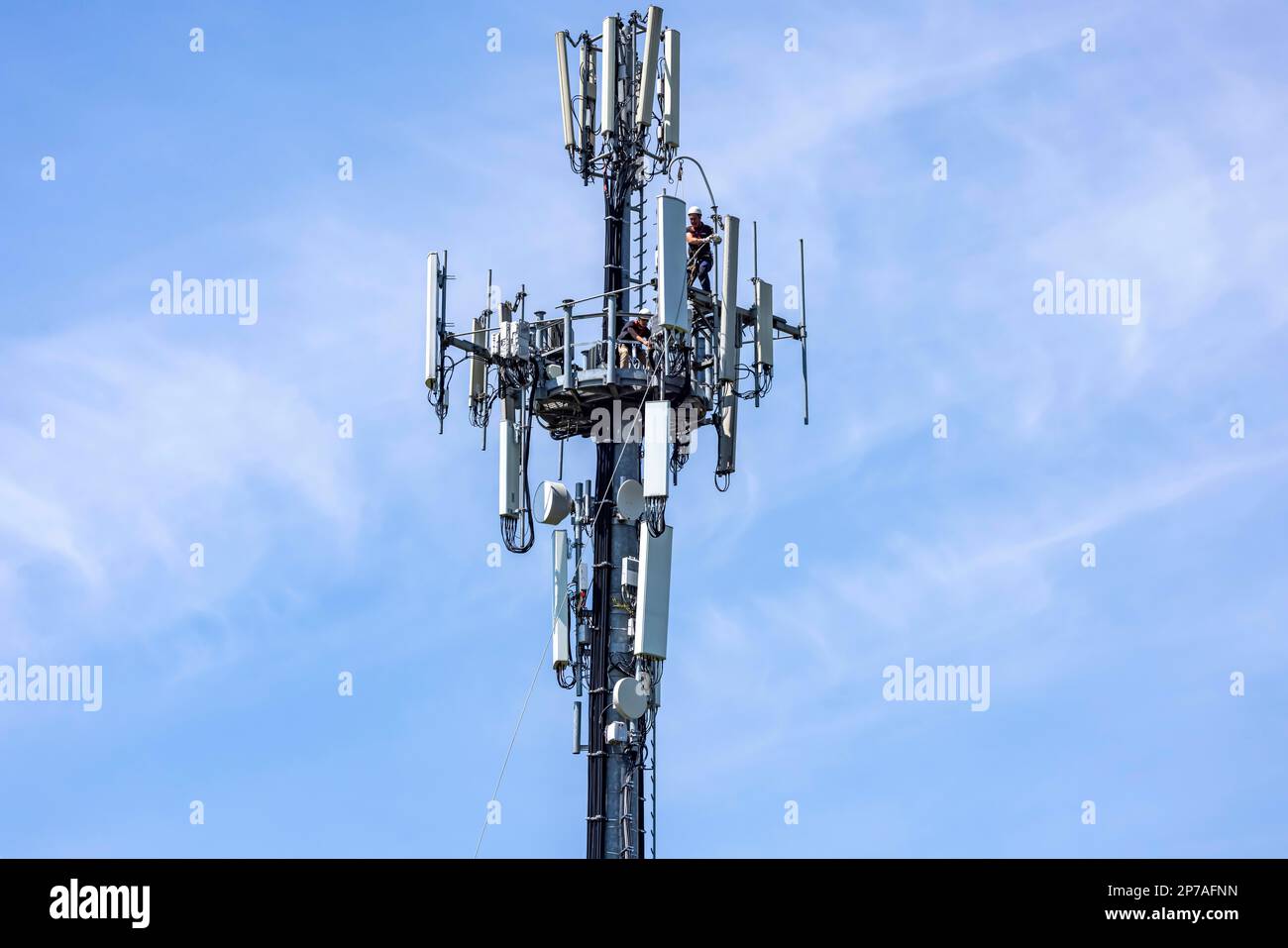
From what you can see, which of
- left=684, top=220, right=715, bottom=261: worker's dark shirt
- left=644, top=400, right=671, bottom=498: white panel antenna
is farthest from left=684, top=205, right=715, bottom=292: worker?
left=644, top=400, right=671, bottom=498: white panel antenna

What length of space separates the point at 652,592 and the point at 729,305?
25.2ft

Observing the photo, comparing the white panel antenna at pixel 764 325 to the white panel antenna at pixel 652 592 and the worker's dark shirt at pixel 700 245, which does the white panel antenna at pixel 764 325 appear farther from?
the white panel antenna at pixel 652 592

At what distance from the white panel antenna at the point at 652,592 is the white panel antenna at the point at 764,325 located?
587 cm

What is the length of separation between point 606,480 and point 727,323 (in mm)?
5383

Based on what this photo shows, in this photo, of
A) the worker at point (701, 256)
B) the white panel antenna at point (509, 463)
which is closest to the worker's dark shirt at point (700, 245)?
the worker at point (701, 256)

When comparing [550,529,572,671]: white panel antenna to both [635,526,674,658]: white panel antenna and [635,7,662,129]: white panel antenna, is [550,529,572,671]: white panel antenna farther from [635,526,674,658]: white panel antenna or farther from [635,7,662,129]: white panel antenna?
[635,7,662,129]: white panel antenna

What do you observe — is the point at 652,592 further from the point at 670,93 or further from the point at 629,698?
the point at 670,93

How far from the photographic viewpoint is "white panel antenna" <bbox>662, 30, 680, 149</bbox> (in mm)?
60031

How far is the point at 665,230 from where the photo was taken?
181ft

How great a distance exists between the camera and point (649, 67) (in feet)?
197

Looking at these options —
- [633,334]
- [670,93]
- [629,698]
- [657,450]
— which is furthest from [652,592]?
[670,93]
